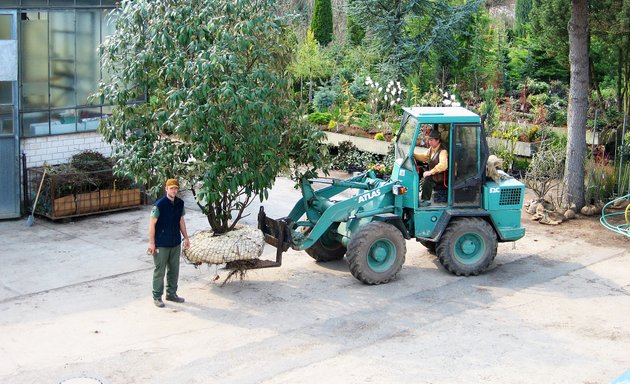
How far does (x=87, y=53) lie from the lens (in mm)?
16469

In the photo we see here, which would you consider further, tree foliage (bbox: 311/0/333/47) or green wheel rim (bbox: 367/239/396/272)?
tree foliage (bbox: 311/0/333/47)

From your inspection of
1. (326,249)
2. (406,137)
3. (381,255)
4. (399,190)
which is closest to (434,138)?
(406,137)

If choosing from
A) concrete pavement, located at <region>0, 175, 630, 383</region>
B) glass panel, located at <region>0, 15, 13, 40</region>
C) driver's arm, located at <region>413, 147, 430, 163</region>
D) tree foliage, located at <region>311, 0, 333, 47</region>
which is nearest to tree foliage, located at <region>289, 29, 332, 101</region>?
tree foliage, located at <region>311, 0, 333, 47</region>

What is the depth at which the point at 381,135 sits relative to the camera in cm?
2042

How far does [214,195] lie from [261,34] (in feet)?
7.50

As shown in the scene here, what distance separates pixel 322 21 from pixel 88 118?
14.9m

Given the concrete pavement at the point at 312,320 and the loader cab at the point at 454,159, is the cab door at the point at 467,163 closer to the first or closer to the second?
the loader cab at the point at 454,159

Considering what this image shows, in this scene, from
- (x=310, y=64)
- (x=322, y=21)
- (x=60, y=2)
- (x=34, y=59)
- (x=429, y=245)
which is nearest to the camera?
(x=429, y=245)

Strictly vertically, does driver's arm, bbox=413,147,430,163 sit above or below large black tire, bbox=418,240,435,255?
above

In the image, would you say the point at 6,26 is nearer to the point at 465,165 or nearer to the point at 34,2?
the point at 34,2

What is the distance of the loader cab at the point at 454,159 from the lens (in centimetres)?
1215

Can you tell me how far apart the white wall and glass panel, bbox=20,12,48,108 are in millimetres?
646

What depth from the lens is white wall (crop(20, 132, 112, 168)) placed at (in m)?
15.8

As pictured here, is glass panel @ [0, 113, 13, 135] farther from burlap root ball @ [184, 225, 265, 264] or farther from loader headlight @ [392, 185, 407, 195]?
loader headlight @ [392, 185, 407, 195]
